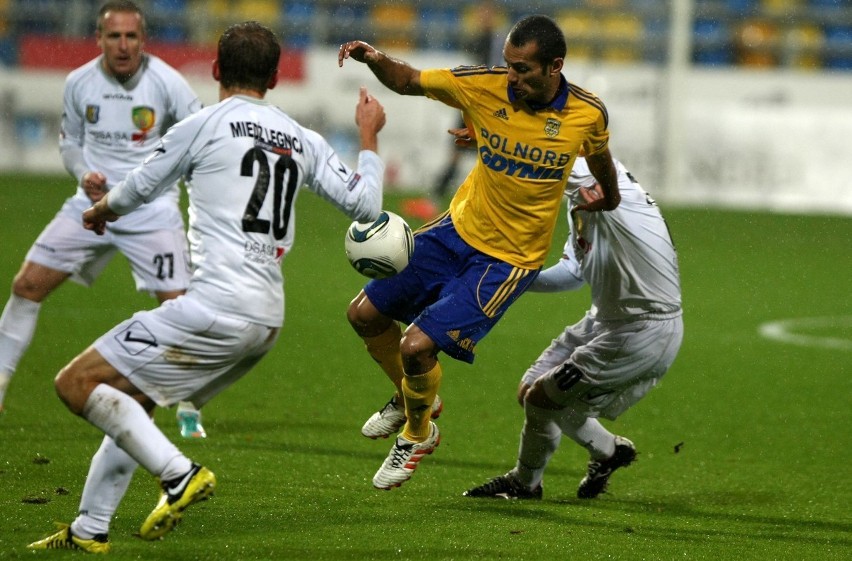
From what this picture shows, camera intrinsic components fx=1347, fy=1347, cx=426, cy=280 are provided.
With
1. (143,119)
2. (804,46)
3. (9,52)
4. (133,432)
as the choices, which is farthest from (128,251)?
(804,46)

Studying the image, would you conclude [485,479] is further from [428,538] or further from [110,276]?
[110,276]

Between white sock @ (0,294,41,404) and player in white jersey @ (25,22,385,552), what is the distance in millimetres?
2907

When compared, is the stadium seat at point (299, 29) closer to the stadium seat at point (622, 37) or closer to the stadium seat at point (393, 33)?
the stadium seat at point (393, 33)

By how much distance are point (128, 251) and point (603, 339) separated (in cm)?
287

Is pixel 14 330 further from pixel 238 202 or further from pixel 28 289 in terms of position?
pixel 238 202

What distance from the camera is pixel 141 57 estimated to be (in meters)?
7.65

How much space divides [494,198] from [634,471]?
1995 millimetres

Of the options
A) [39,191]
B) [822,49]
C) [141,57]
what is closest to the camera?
[141,57]

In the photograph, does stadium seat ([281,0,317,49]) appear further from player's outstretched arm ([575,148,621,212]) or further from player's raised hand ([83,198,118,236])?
player's raised hand ([83,198,118,236])

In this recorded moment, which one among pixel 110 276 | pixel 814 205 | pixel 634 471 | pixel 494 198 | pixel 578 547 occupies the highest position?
pixel 494 198

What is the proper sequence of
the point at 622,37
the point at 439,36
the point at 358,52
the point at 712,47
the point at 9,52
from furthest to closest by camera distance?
the point at 622,37, the point at 712,47, the point at 439,36, the point at 9,52, the point at 358,52

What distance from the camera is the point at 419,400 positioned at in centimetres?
584

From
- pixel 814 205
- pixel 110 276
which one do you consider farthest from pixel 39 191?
pixel 814 205

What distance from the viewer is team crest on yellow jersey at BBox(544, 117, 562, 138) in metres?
5.73
